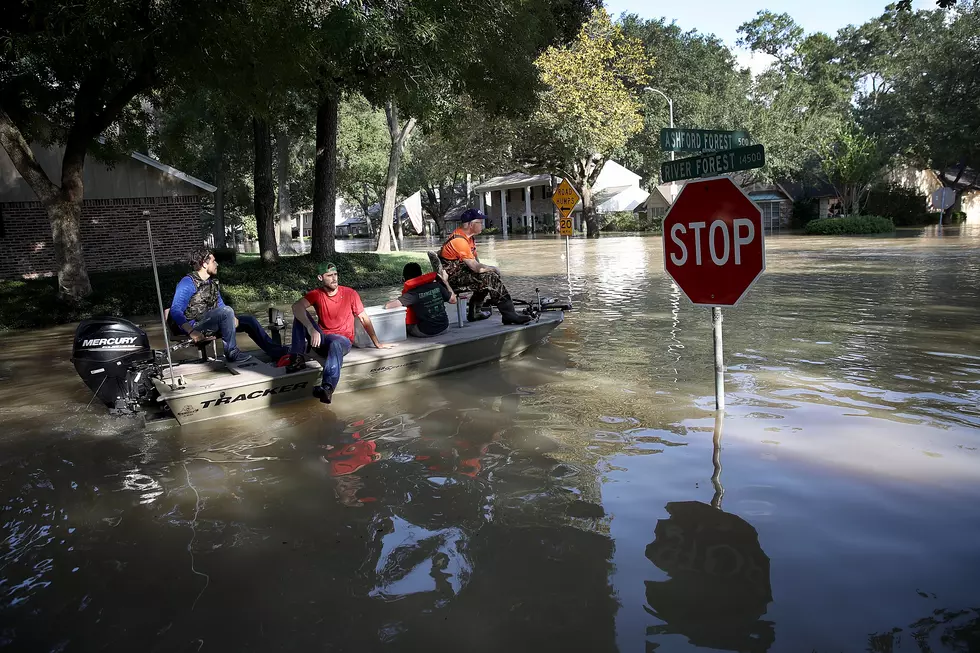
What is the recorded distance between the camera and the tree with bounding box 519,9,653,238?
130 feet

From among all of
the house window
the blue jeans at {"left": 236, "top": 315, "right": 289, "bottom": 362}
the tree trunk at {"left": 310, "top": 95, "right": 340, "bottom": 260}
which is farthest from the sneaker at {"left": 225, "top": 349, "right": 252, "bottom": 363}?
the house window

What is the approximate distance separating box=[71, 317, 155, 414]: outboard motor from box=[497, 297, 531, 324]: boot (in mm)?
4527

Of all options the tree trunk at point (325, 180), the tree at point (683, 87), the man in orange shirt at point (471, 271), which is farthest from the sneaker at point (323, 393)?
the tree at point (683, 87)

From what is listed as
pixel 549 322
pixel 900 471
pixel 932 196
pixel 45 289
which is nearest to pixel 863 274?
pixel 549 322

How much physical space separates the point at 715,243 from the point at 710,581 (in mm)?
2653

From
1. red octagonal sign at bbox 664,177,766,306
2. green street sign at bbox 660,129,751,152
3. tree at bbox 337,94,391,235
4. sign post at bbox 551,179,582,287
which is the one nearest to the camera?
red octagonal sign at bbox 664,177,766,306

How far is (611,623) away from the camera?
11.6ft

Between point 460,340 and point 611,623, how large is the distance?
5848mm

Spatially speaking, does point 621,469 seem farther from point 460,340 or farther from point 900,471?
point 460,340

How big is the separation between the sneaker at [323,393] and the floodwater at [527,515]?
0.20 m

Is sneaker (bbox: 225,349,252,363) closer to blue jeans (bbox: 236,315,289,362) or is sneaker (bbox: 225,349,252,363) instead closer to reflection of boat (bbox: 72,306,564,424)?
reflection of boat (bbox: 72,306,564,424)

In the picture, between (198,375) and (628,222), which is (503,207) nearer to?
(628,222)

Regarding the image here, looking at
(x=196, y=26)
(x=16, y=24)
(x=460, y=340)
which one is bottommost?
(x=460, y=340)

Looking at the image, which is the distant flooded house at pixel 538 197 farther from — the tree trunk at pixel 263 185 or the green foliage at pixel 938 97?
the tree trunk at pixel 263 185
